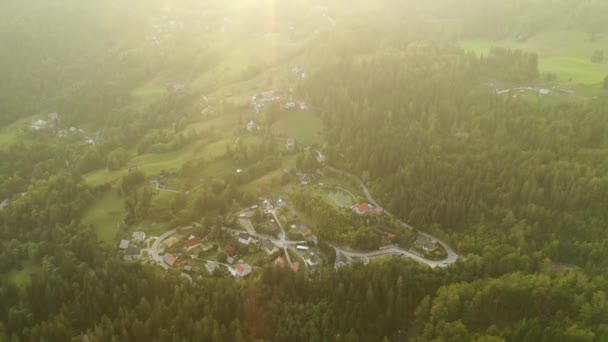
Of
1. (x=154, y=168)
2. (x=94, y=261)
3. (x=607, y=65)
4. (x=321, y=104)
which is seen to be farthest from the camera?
(x=607, y=65)

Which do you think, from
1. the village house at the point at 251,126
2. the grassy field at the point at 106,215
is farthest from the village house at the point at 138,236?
the village house at the point at 251,126

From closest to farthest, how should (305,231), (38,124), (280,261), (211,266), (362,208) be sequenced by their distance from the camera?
(280,261)
(211,266)
(305,231)
(362,208)
(38,124)

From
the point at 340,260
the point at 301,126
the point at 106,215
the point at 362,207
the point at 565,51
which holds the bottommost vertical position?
the point at 106,215

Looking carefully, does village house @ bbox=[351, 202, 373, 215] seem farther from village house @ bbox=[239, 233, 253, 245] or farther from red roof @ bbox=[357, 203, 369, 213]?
village house @ bbox=[239, 233, 253, 245]

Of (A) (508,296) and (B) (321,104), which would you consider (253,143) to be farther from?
(A) (508,296)

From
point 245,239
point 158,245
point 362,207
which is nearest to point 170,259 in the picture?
point 158,245

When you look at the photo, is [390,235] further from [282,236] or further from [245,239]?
[245,239]

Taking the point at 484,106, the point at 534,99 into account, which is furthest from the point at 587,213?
the point at 534,99
